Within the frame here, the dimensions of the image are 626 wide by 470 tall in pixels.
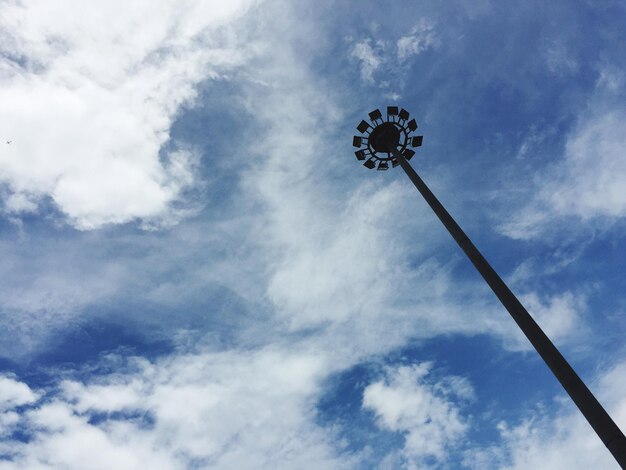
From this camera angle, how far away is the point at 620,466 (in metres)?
4.98

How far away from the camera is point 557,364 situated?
235 inches

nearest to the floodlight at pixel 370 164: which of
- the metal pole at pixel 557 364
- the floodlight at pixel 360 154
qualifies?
the floodlight at pixel 360 154

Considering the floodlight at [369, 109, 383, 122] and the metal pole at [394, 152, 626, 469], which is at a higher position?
the floodlight at [369, 109, 383, 122]

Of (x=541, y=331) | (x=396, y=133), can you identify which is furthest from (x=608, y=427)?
(x=396, y=133)

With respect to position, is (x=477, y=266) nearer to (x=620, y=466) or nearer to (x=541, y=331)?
(x=541, y=331)

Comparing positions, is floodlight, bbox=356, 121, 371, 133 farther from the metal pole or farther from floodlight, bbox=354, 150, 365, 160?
the metal pole

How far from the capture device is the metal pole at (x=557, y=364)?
203 inches

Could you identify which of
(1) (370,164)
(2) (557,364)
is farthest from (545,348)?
(1) (370,164)

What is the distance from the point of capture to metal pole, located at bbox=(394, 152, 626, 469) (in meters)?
5.16

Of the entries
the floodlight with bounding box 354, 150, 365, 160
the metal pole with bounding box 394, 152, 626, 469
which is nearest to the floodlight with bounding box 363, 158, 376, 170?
the floodlight with bounding box 354, 150, 365, 160

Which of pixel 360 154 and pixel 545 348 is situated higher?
pixel 360 154

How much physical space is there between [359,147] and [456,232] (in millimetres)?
6389

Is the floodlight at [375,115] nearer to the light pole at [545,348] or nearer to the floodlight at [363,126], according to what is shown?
the floodlight at [363,126]

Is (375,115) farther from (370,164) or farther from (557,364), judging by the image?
(557,364)
